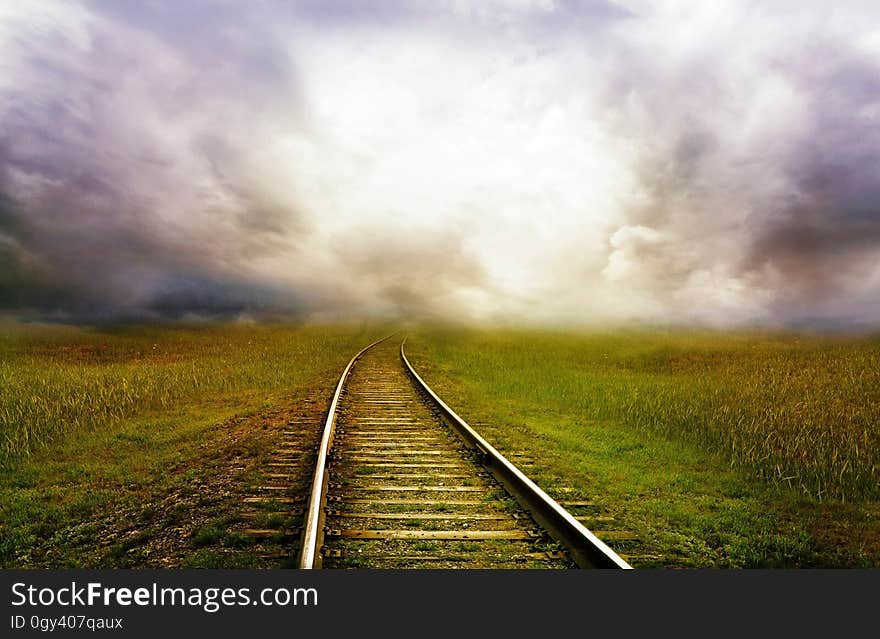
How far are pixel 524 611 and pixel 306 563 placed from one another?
5.44ft

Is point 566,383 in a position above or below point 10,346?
below

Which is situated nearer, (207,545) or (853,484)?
(207,545)

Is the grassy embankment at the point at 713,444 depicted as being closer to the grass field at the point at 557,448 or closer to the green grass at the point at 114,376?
the grass field at the point at 557,448

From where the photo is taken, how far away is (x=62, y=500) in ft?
22.0

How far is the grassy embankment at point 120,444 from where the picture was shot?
5.52 m

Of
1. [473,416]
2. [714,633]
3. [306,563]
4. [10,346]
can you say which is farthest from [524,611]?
[10,346]

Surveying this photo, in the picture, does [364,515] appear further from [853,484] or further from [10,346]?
[10,346]

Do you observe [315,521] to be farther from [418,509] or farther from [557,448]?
[557,448]

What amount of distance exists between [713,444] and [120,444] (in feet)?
34.6

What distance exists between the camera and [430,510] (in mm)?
5602

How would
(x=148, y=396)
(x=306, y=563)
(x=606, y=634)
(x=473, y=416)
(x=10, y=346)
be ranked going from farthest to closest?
(x=10, y=346) < (x=148, y=396) < (x=473, y=416) < (x=306, y=563) < (x=606, y=634)

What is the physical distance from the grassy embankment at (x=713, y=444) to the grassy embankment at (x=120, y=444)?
455cm

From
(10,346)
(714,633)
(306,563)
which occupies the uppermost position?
(10,346)

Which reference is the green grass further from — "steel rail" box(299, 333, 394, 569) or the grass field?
"steel rail" box(299, 333, 394, 569)
